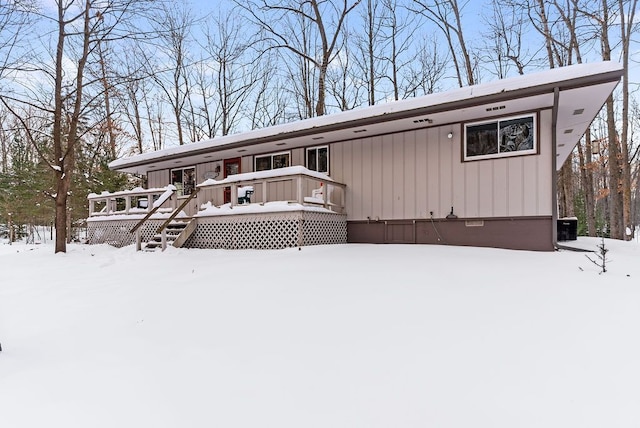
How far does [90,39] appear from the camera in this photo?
11258 millimetres

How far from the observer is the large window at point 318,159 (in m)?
9.91

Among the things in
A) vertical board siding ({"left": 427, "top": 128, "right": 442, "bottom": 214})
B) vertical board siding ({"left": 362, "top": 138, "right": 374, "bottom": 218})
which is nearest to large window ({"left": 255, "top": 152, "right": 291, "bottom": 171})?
vertical board siding ({"left": 362, "top": 138, "right": 374, "bottom": 218})

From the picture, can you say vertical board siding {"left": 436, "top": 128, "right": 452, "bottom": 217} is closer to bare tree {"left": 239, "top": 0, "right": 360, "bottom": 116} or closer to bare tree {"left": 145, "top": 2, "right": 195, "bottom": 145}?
bare tree {"left": 239, "top": 0, "right": 360, "bottom": 116}

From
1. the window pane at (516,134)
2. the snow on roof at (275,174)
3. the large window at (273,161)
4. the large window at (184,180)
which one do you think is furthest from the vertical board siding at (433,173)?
the large window at (184,180)

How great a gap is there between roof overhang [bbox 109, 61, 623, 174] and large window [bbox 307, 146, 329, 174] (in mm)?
198

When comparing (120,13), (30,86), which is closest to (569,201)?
(120,13)

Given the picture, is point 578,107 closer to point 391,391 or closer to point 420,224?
point 420,224

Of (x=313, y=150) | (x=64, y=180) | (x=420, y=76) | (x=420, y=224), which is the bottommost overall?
(x=420, y=224)

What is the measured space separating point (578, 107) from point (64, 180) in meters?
13.2

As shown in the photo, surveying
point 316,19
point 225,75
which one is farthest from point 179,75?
point 316,19

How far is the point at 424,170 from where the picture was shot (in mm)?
8375

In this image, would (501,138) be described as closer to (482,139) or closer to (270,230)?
(482,139)

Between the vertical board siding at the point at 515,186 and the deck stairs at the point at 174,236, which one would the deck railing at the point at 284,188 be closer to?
the deck stairs at the point at 174,236

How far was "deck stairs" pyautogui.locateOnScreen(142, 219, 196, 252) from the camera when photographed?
9.07 meters
